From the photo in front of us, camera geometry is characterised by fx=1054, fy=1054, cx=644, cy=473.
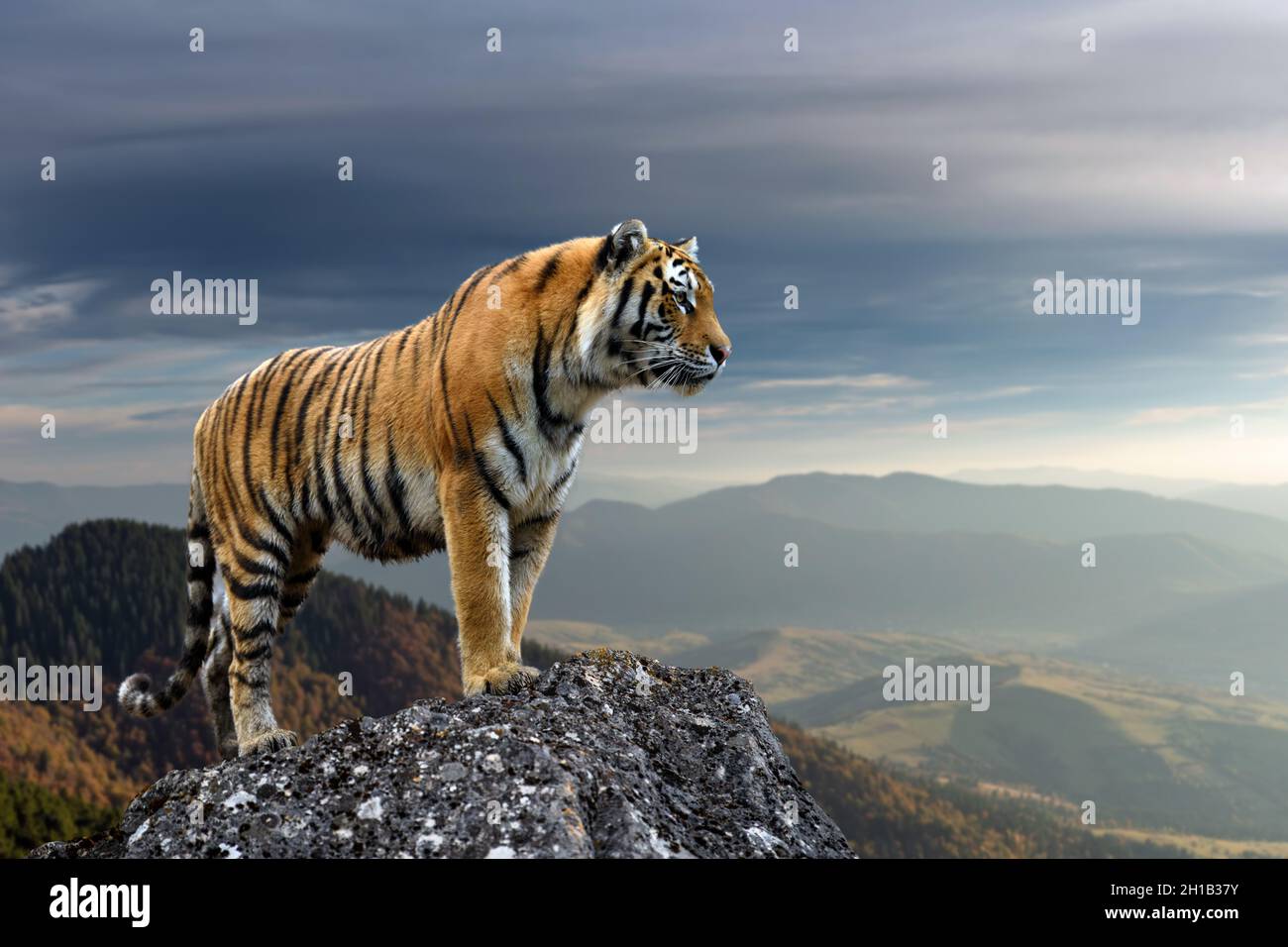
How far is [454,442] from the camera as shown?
10.2m

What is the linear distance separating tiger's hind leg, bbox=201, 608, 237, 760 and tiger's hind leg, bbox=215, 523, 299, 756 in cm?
Result: 48

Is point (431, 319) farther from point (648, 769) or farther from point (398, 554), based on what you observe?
point (648, 769)

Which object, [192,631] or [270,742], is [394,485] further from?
[192,631]

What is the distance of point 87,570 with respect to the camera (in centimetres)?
16512

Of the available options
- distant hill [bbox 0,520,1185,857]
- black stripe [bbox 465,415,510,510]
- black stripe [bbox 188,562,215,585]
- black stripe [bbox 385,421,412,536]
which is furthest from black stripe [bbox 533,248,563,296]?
distant hill [bbox 0,520,1185,857]

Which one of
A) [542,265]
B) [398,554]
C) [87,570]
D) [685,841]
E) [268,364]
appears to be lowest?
[87,570]

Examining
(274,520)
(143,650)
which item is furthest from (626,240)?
(143,650)

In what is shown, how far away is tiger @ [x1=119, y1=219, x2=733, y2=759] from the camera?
1009 centimetres

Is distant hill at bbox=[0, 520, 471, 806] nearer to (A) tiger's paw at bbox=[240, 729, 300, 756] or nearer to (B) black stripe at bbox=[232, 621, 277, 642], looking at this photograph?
(B) black stripe at bbox=[232, 621, 277, 642]

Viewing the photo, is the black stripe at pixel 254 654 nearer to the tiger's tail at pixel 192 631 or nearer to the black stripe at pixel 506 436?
the tiger's tail at pixel 192 631

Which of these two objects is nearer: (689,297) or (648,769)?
(648,769)

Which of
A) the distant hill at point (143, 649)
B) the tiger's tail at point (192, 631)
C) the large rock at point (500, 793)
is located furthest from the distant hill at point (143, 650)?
the large rock at point (500, 793)

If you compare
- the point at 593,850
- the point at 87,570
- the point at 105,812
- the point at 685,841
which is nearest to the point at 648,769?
the point at 685,841
